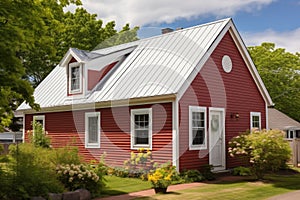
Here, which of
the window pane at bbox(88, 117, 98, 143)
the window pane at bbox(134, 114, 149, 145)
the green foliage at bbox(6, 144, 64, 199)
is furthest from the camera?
the window pane at bbox(88, 117, 98, 143)

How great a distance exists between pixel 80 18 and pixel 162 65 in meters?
21.7

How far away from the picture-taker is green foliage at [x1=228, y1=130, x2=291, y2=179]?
1352 centimetres

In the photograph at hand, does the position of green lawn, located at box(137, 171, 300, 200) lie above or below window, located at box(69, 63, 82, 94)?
below

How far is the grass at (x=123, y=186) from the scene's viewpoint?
11.6m

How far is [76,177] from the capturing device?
10.7m

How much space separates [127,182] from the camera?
13750 mm

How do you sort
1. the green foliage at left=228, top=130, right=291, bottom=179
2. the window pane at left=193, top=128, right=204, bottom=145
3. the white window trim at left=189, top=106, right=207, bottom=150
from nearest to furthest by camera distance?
the green foliage at left=228, top=130, right=291, bottom=179
the white window trim at left=189, top=106, right=207, bottom=150
the window pane at left=193, top=128, right=204, bottom=145

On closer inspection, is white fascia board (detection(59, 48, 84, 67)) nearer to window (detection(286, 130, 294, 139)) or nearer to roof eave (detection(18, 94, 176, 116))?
roof eave (detection(18, 94, 176, 116))

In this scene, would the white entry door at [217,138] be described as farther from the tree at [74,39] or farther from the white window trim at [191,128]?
the tree at [74,39]

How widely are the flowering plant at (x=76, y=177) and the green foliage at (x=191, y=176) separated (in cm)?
414

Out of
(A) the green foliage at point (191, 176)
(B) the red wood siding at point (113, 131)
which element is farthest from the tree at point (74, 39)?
(A) the green foliage at point (191, 176)

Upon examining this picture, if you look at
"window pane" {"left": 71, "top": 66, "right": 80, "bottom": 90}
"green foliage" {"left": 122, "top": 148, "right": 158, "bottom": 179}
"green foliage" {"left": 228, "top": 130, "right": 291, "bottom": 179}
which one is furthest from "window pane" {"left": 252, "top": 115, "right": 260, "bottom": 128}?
"window pane" {"left": 71, "top": 66, "right": 80, "bottom": 90}

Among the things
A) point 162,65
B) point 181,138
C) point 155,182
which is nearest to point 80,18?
point 162,65

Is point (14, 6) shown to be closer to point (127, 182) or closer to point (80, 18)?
point (127, 182)
